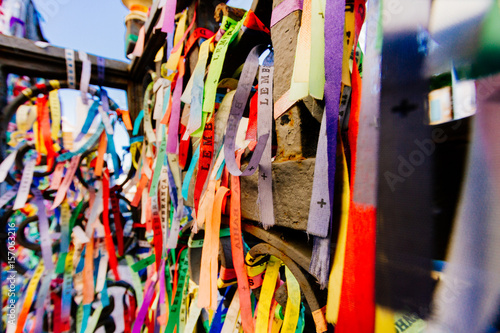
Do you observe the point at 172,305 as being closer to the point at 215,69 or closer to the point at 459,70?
the point at 215,69

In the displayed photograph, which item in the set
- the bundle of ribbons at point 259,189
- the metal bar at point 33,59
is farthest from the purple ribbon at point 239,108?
the metal bar at point 33,59

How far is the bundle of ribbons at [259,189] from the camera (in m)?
0.23

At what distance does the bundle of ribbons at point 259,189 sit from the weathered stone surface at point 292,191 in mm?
18

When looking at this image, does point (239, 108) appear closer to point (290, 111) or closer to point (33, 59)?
point (290, 111)

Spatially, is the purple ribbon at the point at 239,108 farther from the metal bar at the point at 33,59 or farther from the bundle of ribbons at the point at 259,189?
the metal bar at the point at 33,59

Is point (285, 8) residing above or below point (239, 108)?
above

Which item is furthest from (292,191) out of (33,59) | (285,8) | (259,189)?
(33,59)

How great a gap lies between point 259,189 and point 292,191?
8 centimetres

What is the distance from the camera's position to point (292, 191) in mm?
411

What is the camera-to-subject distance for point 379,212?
0.24 m

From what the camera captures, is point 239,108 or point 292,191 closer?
point 292,191

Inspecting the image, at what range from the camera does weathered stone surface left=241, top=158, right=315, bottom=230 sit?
0.38 m

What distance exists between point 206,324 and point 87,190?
1.16 m

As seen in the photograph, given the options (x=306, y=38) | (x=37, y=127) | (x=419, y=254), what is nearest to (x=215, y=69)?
(x=306, y=38)
